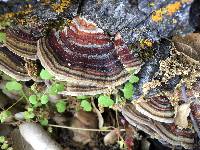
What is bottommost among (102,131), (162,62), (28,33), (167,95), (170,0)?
(102,131)

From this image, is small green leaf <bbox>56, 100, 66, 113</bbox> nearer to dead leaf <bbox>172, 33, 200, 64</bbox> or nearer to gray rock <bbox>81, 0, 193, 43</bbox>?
gray rock <bbox>81, 0, 193, 43</bbox>

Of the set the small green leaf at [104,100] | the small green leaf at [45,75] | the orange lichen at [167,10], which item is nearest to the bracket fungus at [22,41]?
the small green leaf at [45,75]

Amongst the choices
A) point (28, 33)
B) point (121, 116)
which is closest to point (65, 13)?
point (28, 33)

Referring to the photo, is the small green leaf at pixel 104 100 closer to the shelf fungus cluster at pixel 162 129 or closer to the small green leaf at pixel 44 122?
the shelf fungus cluster at pixel 162 129

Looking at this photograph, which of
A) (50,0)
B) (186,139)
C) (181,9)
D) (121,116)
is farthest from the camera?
(121,116)

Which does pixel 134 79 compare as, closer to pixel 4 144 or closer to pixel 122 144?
pixel 122 144

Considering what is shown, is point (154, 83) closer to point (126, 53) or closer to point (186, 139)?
point (126, 53)

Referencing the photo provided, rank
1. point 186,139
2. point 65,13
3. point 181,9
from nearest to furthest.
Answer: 1. point 181,9
2. point 65,13
3. point 186,139
